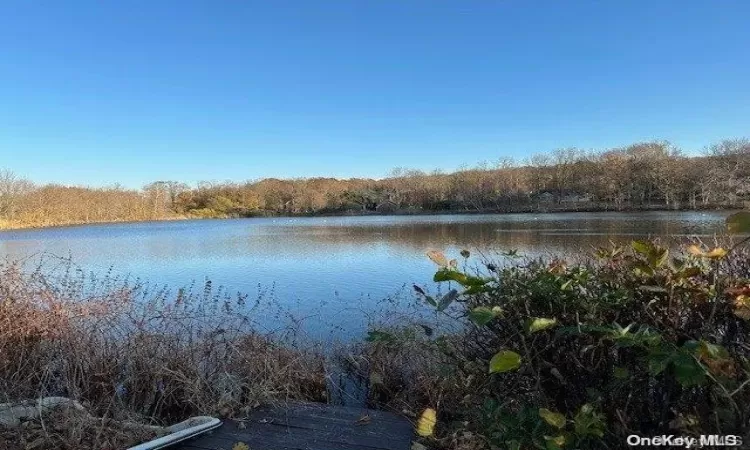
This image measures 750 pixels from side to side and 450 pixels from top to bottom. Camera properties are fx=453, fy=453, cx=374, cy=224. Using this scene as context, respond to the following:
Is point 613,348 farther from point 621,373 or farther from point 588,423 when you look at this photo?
point 588,423

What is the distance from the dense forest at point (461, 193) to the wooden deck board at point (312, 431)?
42026 mm

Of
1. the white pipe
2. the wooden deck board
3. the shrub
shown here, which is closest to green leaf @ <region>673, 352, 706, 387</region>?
the shrub

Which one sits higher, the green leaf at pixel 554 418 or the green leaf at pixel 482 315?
the green leaf at pixel 482 315

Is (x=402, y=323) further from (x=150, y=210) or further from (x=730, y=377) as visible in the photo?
(x=150, y=210)

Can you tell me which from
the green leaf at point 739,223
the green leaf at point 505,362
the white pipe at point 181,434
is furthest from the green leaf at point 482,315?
the white pipe at point 181,434

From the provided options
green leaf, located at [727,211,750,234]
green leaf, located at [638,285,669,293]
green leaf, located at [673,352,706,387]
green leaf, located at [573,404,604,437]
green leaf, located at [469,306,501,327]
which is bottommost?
green leaf, located at [573,404,604,437]

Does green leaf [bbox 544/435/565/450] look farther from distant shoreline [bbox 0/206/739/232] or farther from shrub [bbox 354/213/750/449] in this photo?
distant shoreline [bbox 0/206/739/232]

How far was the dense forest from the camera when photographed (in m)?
51.8

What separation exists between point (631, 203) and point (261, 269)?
174 feet

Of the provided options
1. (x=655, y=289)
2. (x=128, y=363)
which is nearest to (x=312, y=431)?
(x=128, y=363)

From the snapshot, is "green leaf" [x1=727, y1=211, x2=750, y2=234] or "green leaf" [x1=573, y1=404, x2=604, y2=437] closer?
"green leaf" [x1=727, y1=211, x2=750, y2=234]

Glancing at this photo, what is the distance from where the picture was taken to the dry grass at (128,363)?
13.2ft

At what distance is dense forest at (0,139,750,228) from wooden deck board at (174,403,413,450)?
138 feet

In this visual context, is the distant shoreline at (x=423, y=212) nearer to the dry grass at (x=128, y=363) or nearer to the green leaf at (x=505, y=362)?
the dry grass at (x=128, y=363)
